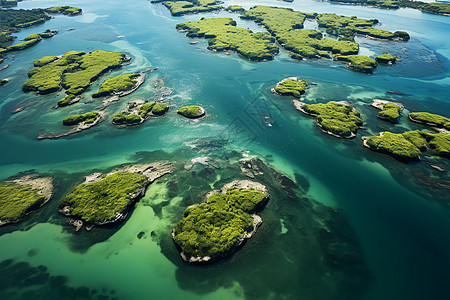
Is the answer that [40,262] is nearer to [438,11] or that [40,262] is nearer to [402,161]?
[402,161]

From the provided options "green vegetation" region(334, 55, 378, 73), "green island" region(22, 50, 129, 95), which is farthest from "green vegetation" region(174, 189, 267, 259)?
"green vegetation" region(334, 55, 378, 73)

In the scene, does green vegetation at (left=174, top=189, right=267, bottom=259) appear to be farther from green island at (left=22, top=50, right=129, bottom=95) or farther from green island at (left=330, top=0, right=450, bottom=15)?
green island at (left=330, top=0, right=450, bottom=15)

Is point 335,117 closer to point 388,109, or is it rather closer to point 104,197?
point 388,109

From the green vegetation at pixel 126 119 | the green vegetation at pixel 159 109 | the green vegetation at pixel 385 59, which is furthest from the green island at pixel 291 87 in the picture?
the green vegetation at pixel 126 119

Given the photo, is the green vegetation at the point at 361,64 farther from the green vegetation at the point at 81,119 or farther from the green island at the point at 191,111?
the green vegetation at the point at 81,119

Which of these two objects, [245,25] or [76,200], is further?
[245,25]

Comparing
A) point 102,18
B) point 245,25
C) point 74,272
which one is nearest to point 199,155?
point 74,272
